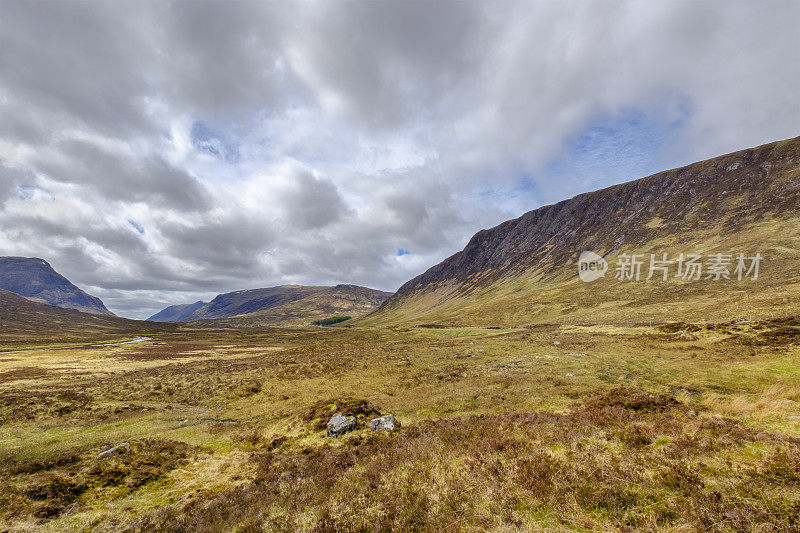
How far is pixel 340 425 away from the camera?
18.2 metres

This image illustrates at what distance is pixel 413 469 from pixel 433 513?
9.74 feet

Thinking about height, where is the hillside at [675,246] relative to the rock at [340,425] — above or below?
above

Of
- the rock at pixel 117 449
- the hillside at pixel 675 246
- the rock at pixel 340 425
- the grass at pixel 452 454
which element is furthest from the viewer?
the hillside at pixel 675 246

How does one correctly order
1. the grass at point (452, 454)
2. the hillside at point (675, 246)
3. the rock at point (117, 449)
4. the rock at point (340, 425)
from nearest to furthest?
1. the grass at point (452, 454)
2. the rock at point (117, 449)
3. the rock at point (340, 425)
4. the hillside at point (675, 246)

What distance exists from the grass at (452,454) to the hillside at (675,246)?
4502 centimetres

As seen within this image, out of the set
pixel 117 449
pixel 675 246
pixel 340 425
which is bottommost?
pixel 117 449

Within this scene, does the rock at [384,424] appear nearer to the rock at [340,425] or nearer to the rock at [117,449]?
the rock at [340,425]

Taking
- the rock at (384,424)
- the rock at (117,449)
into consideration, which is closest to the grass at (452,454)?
the rock at (117,449)

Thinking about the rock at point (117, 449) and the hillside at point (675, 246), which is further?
the hillside at point (675, 246)

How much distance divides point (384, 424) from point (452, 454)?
6.26 metres

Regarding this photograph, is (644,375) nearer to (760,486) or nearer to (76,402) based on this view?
(760,486)

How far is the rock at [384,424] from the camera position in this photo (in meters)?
18.1

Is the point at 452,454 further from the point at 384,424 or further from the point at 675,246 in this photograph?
the point at 675,246

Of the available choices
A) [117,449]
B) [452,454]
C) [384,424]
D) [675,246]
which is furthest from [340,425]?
[675,246]
